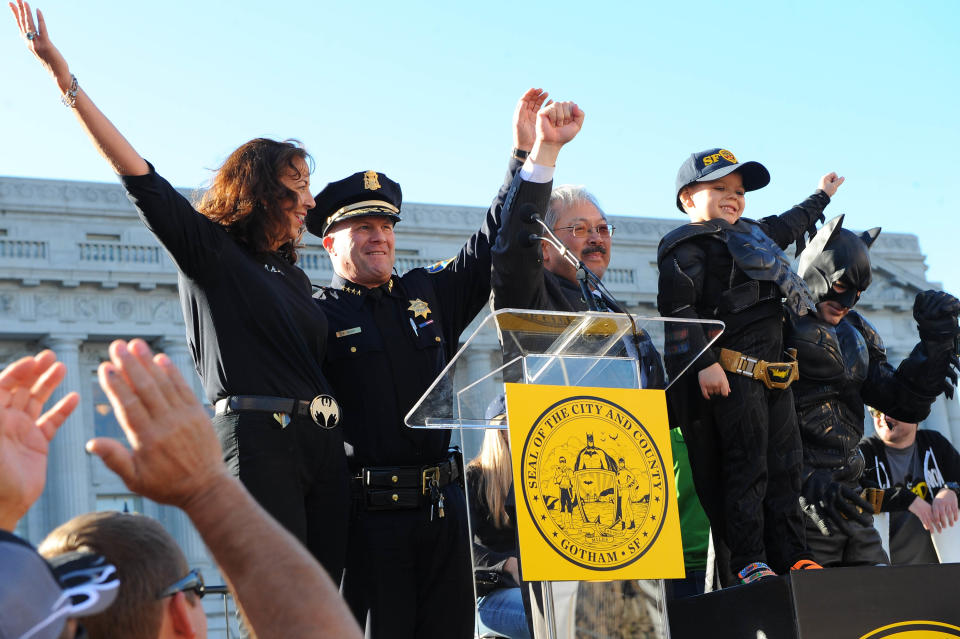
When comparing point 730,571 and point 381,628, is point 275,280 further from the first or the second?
point 730,571

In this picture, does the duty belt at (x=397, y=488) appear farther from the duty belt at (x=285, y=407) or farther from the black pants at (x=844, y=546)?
the black pants at (x=844, y=546)

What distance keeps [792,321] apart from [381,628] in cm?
239

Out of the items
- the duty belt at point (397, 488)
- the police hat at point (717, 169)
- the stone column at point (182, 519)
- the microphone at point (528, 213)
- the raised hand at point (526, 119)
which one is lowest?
the duty belt at point (397, 488)

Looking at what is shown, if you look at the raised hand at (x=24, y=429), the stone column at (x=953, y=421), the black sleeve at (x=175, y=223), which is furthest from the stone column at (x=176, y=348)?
the raised hand at (x=24, y=429)

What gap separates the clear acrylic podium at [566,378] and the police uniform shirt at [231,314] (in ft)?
1.49

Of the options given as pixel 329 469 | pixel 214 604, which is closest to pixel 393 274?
pixel 329 469

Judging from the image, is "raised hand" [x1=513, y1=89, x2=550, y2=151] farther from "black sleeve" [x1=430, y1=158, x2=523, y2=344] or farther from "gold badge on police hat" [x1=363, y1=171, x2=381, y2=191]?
"gold badge on police hat" [x1=363, y1=171, x2=381, y2=191]

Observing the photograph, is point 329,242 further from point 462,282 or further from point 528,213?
point 528,213

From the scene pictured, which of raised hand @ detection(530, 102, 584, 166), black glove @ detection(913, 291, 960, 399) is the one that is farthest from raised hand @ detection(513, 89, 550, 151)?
black glove @ detection(913, 291, 960, 399)

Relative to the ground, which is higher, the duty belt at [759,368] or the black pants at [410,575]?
the duty belt at [759,368]

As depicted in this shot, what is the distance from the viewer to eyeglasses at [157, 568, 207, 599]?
1.73m

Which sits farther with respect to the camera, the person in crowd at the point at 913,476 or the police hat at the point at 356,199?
the person in crowd at the point at 913,476

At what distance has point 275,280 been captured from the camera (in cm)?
390

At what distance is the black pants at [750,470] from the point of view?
4750 mm
